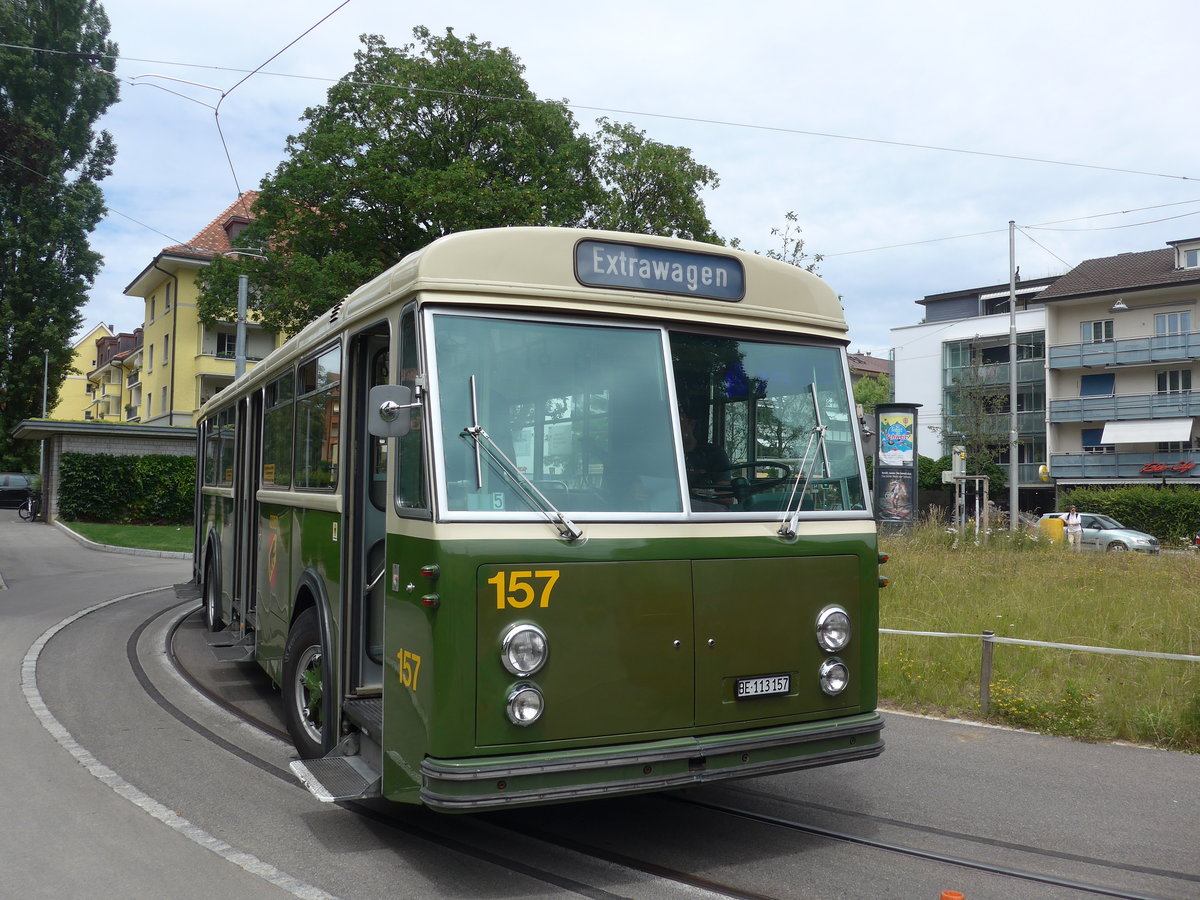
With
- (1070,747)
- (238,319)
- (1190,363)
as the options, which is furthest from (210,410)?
(1190,363)

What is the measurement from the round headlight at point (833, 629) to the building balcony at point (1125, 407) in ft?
172

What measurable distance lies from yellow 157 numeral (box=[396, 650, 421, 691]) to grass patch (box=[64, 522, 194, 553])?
74.0 feet

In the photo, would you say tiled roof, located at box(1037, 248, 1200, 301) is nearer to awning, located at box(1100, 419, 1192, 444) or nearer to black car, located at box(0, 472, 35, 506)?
awning, located at box(1100, 419, 1192, 444)

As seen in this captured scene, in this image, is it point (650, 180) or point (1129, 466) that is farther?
point (1129, 466)

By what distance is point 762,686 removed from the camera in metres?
5.12

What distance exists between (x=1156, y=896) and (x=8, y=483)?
5044cm

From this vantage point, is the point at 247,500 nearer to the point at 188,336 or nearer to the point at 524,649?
the point at 524,649

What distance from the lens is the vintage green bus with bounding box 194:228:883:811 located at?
180 inches

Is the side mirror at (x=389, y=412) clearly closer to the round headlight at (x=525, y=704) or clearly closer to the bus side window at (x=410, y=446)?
the bus side window at (x=410, y=446)

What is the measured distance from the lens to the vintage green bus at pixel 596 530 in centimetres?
456

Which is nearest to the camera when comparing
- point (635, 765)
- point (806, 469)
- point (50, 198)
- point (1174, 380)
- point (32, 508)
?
point (635, 765)

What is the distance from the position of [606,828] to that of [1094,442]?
55186 mm

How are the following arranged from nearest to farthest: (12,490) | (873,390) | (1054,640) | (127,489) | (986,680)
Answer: (986,680)
(1054,640)
(127,489)
(12,490)
(873,390)

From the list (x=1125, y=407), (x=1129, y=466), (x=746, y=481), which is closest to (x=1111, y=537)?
(x=1129, y=466)
